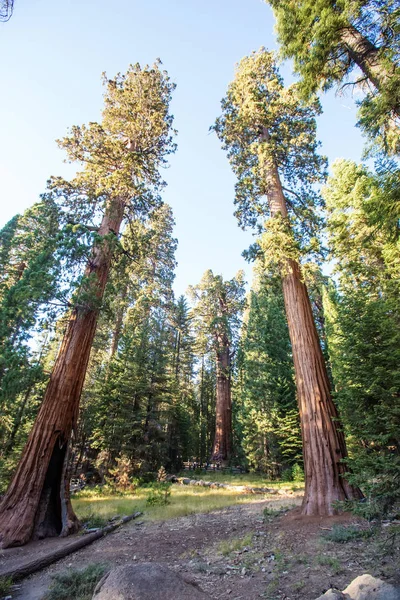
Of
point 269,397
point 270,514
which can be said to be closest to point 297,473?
point 269,397

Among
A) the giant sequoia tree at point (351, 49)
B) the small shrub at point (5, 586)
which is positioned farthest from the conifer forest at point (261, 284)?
the small shrub at point (5, 586)

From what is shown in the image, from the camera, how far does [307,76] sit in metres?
5.51

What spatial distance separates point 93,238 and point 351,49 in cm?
803

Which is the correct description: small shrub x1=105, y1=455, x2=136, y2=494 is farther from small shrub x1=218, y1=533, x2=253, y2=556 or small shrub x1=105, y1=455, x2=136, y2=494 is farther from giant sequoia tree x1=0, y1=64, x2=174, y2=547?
small shrub x1=218, y1=533, x2=253, y2=556

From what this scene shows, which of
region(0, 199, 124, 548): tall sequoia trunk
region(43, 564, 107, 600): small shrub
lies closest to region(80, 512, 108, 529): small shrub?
region(0, 199, 124, 548): tall sequoia trunk

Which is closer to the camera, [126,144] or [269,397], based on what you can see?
[126,144]

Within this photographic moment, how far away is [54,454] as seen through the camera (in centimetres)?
793

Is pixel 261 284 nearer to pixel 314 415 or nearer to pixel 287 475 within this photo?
pixel 314 415

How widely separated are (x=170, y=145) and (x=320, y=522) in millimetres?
13162

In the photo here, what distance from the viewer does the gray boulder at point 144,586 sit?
2.82 metres

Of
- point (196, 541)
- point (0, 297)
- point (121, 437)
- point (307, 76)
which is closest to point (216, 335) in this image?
point (121, 437)

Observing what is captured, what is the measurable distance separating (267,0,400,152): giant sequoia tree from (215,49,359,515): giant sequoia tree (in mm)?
1366

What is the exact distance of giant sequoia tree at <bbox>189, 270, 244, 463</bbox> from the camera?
24.0 metres

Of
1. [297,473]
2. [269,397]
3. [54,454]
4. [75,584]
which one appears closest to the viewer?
[75,584]
